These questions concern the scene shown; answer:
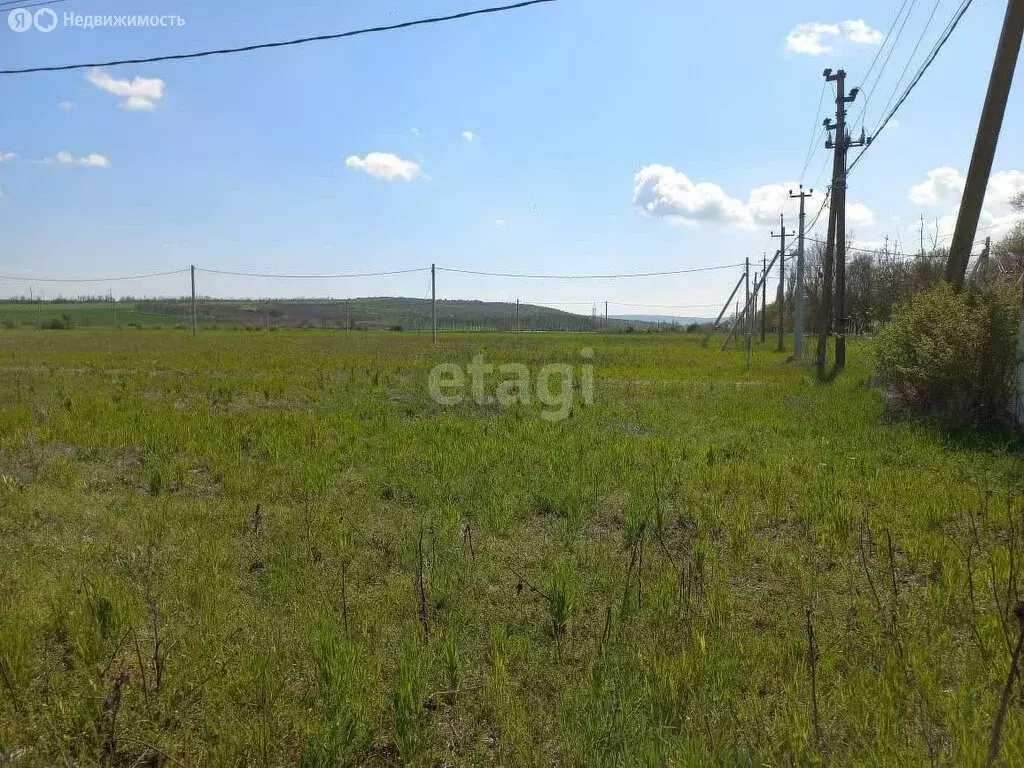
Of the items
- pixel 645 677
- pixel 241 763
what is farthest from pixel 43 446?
pixel 645 677

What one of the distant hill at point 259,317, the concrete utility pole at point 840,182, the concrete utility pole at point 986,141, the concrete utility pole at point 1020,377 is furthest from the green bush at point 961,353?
the distant hill at point 259,317

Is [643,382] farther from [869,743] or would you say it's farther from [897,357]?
[869,743]

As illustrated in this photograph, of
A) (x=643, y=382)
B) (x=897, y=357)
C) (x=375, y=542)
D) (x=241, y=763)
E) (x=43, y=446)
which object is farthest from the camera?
(x=643, y=382)

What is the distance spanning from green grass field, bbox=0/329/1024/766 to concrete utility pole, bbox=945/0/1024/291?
3598 millimetres

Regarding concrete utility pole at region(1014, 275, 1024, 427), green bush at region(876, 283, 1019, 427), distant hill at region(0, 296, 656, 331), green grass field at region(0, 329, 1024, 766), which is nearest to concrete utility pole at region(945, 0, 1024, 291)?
green bush at region(876, 283, 1019, 427)

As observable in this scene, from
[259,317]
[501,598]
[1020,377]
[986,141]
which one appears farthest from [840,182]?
[259,317]

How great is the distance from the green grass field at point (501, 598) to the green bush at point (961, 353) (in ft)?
4.72

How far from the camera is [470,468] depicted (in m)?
6.31

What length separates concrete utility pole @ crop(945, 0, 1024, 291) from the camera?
8.45m

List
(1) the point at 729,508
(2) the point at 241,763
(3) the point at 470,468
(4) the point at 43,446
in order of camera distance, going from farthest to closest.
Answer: (4) the point at 43,446 < (3) the point at 470,468 < (1) the point at 729,508 < (2) the point at 241,763

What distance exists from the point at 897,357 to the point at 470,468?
23.7 feet

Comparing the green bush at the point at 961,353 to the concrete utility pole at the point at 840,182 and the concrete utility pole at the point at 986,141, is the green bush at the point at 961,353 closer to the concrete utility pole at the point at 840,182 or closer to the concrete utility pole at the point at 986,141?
the concrete utility pole at the point at 986,141

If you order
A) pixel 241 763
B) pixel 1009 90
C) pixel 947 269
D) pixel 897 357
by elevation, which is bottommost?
pixel 241 763

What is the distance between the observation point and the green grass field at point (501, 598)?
240 centimetres
